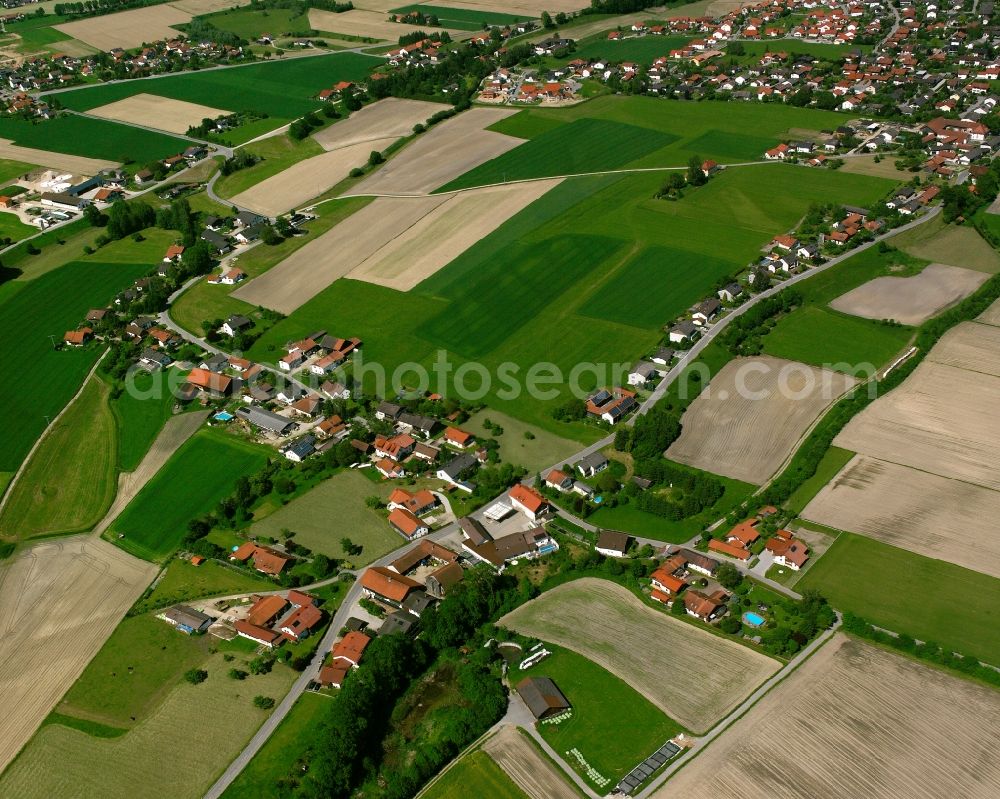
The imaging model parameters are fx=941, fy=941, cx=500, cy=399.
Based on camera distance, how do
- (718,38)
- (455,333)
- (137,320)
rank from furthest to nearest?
(718,38), (137,320), (455,333)

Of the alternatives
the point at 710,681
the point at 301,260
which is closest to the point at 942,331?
the point at 710,681

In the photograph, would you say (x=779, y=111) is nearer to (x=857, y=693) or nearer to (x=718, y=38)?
(x=718, y=38)

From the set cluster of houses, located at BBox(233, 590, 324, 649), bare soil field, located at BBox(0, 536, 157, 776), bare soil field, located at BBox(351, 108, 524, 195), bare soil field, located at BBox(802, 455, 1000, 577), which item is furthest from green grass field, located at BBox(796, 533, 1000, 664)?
bare soil field, located at BBox(351, 108, 524, 195)

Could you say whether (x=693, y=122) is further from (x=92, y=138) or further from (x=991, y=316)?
(x=92, y=138)

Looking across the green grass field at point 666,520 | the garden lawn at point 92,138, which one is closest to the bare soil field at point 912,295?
the green grass field at point 666,520

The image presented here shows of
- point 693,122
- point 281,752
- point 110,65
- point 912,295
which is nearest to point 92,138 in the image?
point 110,65

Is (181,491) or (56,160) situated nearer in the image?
(181,491)
